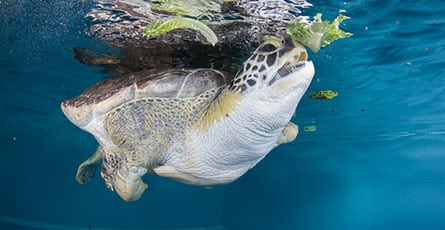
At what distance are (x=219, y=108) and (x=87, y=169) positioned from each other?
3.32 m

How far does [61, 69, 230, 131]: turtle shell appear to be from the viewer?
415 centimetres

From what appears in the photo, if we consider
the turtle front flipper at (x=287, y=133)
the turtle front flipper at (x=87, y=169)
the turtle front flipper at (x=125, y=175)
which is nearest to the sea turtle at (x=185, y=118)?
Answer: the turtle front flipper at (x=125, y=175)

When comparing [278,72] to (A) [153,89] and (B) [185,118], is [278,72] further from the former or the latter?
(A) [153,89]

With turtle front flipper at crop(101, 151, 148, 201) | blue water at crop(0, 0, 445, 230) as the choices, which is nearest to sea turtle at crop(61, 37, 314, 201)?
turtle front flipper at crop(101, 151, 148, 201)

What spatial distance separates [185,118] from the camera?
4.29 metres

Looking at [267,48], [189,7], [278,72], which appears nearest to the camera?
[278,72]

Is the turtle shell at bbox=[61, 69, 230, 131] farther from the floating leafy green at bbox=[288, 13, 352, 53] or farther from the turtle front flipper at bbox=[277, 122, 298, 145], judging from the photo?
the turtle front flipper at bbox=[277, 122, 298, 145]

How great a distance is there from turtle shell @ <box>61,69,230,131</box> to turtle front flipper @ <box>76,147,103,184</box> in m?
1.79

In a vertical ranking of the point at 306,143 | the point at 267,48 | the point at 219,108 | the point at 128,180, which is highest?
the point at 267,48

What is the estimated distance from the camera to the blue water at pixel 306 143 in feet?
22.1

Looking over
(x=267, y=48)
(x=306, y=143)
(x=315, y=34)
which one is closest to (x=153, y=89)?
(x=267, y=48)

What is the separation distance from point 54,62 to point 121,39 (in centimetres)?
464

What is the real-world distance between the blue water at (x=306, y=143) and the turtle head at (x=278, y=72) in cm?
209

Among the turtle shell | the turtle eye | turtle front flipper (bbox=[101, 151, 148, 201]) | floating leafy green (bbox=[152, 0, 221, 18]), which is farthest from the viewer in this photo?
floating leafy green (bbox=[152, 0, 221, 18])
